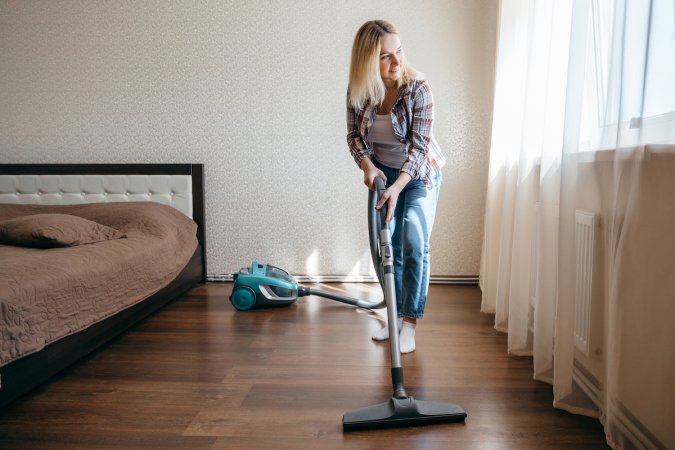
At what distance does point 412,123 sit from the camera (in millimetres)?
1961

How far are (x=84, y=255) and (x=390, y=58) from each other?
1503 mm

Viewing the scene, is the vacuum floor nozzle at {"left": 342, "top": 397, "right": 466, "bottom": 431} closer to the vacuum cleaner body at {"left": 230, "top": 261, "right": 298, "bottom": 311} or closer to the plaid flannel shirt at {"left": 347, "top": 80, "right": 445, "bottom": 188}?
the plaid flannel shirt at {"left": 347, "top": 80, "right": 445, "bottom": 188}

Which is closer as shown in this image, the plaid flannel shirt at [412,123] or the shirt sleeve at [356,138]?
the plaid flannel shirt at [412,123]

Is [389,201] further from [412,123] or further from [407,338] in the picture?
[407,338]

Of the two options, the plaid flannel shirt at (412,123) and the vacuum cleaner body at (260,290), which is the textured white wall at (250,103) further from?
the plaid flannel shirt at (412,123)

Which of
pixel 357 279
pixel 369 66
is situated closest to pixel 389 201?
pixel 369 66

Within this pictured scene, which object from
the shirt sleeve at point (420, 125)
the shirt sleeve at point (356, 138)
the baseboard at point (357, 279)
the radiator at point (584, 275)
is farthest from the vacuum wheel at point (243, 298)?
the radiator at point (584, 275)

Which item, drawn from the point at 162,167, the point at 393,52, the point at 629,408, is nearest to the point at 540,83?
the point at 393,52

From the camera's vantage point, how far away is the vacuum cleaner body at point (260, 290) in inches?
105

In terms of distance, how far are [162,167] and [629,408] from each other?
2.97m

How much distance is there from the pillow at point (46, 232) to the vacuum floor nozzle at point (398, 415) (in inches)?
63.1

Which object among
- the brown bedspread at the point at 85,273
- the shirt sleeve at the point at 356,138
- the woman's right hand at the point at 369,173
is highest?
the shirt sleeve at the point at 356,138

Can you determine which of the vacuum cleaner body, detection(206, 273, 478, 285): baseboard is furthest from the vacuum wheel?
detection(206, 273, 478, 285): baseboard

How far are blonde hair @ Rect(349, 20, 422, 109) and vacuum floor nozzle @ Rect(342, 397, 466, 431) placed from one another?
45.3 inches
